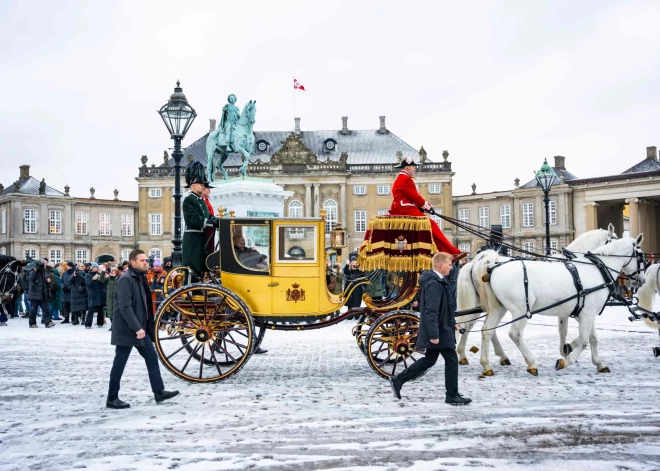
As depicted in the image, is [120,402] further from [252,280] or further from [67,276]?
[67,276]

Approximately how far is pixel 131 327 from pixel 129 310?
6.8 inches

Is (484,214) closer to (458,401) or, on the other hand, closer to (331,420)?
(458,401)

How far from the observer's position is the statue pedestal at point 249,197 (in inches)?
703

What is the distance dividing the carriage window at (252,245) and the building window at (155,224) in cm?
6236

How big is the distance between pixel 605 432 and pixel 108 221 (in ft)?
225

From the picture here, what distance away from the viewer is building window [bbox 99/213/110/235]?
224 ft

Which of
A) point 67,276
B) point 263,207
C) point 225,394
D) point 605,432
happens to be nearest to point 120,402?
point 225,394

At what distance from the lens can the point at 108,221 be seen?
6894 centimetres

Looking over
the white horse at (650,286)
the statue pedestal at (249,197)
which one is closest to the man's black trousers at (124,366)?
the white horse at (650,286)

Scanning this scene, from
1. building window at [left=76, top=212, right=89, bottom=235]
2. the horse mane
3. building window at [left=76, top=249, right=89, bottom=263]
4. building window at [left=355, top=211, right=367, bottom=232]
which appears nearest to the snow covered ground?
the horse mane

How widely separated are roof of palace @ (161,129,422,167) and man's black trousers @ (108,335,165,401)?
2480 inches

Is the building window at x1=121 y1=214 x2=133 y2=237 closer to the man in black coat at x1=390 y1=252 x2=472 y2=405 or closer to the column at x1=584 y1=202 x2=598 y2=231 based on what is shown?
the column at x1=584 y1=202 x2=598 y2=231

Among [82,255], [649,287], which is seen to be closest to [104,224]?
[82,255]

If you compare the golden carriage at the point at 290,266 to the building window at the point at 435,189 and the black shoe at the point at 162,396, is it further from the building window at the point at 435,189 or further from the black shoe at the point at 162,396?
the building window at the point at 435,189
